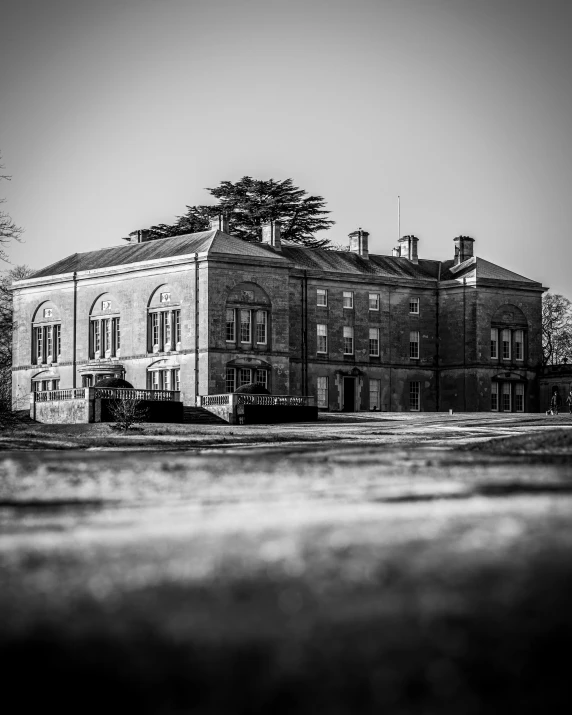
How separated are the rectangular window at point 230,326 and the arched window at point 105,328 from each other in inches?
293

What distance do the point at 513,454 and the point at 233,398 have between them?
50140 millimetres

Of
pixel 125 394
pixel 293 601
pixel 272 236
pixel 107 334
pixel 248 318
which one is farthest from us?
pixel 272 236

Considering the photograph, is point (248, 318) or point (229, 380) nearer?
point (229, 380)

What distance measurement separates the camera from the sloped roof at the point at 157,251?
83500mm

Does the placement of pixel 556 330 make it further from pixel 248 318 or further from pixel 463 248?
pixel 248 318

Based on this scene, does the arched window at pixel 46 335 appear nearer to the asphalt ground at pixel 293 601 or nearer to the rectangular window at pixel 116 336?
the rectangular window at pixel 116 336

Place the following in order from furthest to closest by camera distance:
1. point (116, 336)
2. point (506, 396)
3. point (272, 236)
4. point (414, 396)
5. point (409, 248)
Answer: point (409, 248)
point (414, 396)
point (506, 396)
point (272, 236)
point (116, 336)

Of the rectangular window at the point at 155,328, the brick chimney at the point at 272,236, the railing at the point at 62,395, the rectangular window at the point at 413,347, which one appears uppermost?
the brick chimney at the point at 272,236

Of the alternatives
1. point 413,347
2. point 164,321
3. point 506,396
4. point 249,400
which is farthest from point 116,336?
point 506,396

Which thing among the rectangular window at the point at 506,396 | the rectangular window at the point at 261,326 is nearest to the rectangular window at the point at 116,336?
the rectangular window at the point at 261,326

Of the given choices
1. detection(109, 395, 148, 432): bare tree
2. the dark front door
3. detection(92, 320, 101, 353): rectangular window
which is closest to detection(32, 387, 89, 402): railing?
detection(109, 395, 148, 432): bare tree

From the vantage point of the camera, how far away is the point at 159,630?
28.5 ft

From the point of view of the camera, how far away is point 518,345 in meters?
92.6

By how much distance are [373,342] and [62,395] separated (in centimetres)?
2629
